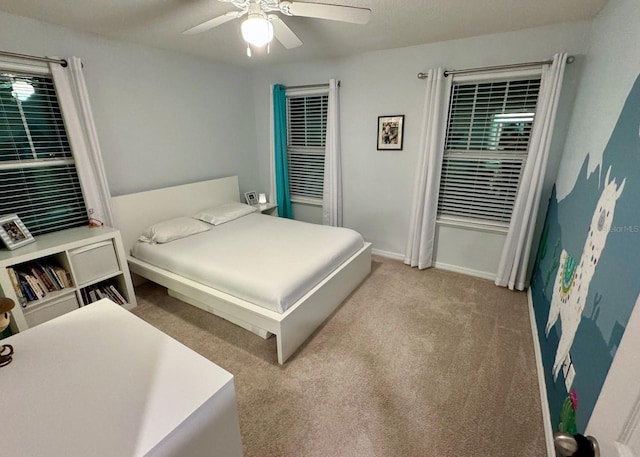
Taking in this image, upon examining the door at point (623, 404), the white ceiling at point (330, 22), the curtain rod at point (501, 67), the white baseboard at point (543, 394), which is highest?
the white ceiling at point (330, 22)

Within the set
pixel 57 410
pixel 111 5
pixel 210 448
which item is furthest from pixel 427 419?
pixel 111 5

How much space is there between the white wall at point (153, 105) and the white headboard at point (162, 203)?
142mm

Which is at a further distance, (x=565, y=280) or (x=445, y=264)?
(x=445, y=264)

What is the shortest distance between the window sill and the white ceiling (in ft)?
5.81

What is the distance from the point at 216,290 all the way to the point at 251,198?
219cm

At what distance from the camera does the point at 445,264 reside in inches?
136

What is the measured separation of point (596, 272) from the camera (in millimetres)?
1282

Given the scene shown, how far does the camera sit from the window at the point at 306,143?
3812mm

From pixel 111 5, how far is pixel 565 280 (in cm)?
345

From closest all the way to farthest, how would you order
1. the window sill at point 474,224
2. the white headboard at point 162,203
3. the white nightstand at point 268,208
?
the white headboard at point 162,203 → the window sill at point 474,224 → the white nightstand at point 268,208

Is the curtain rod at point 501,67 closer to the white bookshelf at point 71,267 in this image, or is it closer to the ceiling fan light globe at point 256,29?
the ceiling fan light globe at point 256,29

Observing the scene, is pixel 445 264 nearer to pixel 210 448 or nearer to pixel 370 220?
pixel 370 220

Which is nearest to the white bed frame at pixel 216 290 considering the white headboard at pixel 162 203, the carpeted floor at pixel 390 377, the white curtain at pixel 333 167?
the white headboard at pixel 162 203

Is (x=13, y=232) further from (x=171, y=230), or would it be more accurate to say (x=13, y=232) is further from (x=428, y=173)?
(x=428, y=173)
